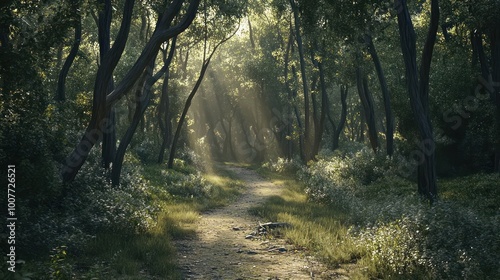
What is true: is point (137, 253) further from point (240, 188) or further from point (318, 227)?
point (240, 188)

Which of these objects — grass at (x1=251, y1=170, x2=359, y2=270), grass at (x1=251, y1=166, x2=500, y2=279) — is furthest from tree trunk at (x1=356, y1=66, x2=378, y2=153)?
grass at (x1=251, y1=166, x2=500, y2=279)

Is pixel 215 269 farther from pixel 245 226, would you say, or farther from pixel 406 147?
pixel 406 147

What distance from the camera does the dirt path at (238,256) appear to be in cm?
905

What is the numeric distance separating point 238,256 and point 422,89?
8322 mm

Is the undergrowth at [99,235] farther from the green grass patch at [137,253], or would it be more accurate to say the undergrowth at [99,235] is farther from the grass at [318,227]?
the grass at [318,227]

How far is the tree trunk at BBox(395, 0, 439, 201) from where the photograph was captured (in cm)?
1393

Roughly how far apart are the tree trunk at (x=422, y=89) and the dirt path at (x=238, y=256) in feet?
18.4

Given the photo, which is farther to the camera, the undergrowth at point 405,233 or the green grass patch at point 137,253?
the green grass patch at point 137,253

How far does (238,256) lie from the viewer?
10492mm

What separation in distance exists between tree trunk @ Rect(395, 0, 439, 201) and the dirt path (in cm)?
560

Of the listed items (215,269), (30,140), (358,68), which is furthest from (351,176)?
(30,140)

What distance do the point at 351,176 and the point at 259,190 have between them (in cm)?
542

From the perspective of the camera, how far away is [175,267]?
914 cm

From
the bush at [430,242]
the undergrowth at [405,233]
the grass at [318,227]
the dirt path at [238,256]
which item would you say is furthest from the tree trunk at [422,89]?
the dirt path at [238,256]
